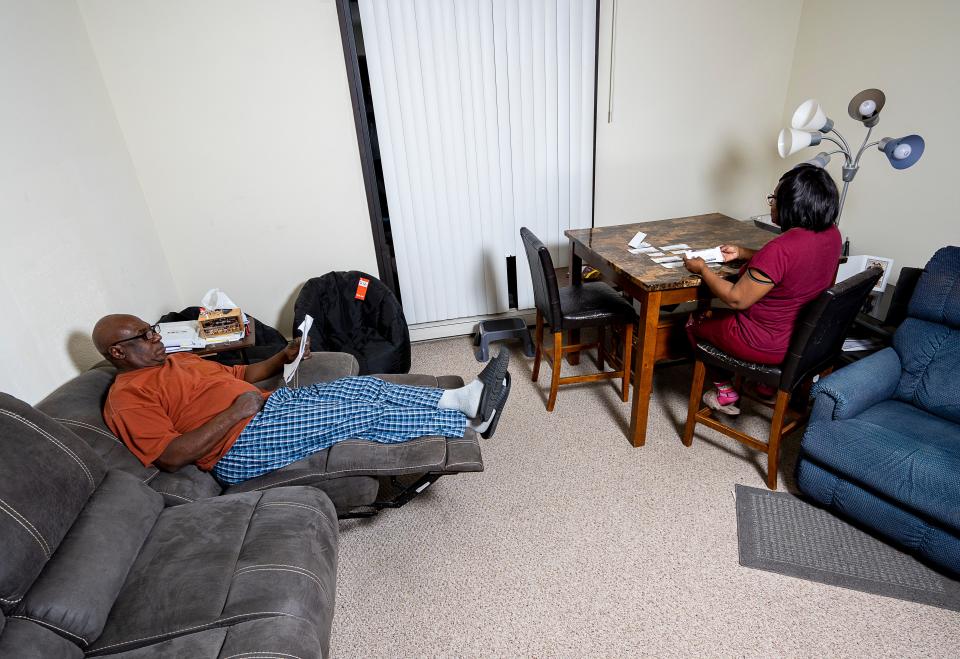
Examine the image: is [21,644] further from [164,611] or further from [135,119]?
[135,119]

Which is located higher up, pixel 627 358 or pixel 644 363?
pixel 644 363

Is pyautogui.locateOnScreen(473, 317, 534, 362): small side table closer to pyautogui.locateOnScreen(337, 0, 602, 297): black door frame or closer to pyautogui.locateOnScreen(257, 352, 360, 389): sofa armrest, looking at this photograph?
pyautogui.locateOnScreen(337, 0, 602, 297): black door frame

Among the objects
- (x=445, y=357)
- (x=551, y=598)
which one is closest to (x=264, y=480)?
(x=551, y=598)

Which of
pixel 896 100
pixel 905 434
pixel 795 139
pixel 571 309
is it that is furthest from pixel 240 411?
pixel 896 100

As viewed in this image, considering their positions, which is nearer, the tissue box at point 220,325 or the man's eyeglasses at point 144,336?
the man's eyeglasses at point 144,336

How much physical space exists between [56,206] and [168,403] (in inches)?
39.5

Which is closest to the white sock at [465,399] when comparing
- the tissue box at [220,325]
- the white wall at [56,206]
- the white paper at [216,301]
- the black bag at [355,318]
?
the black bag at [355,318]

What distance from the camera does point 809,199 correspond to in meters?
1.75

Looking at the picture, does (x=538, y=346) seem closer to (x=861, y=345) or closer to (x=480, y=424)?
(x=480, y=424)

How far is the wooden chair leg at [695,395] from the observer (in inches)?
88.7

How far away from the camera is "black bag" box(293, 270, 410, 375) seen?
2900 millimetres

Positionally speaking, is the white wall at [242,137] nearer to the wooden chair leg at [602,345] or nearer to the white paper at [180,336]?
the white paper at [180,336]

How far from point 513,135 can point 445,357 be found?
1.49 m

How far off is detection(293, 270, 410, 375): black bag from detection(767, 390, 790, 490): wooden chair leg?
6.30 feet
